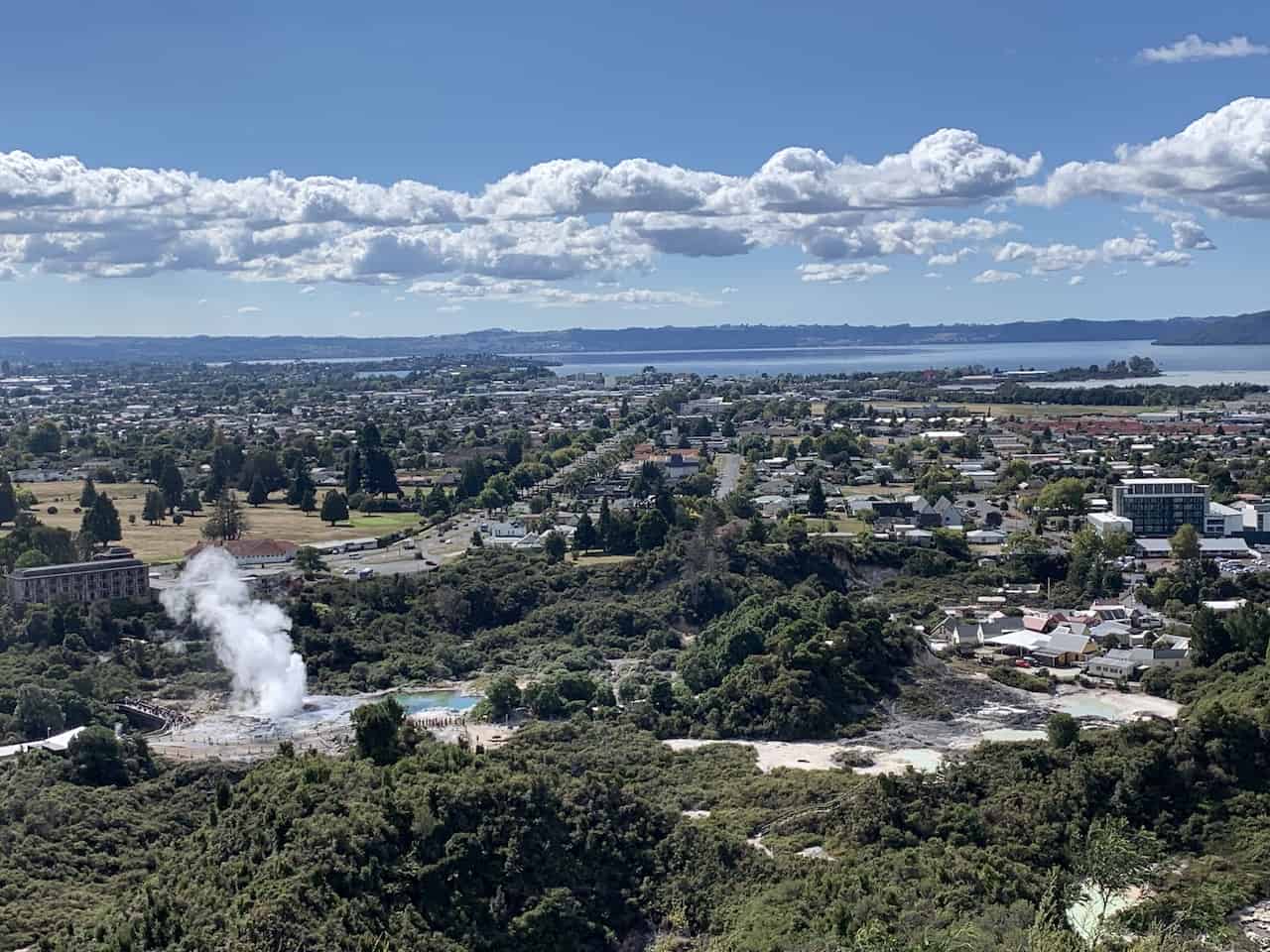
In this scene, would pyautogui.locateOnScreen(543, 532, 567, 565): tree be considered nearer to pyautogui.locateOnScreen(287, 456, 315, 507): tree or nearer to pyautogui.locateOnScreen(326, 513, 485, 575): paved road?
pyautogui.locateOnScreen(326, 513, 485, 575): paved road

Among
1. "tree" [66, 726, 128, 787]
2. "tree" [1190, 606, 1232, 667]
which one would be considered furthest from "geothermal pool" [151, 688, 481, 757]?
"tree" [1190, 606, 1232, 667]

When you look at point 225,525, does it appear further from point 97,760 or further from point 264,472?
point 97,760

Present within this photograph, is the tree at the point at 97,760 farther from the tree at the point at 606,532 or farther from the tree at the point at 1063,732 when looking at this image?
the tree at the point at 606,532

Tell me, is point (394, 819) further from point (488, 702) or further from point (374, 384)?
point (374, 384)

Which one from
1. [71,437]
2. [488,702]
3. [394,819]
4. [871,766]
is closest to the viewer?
[394,819]

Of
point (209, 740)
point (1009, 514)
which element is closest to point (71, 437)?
point (1009, 514)
